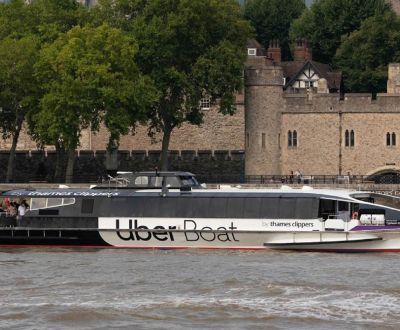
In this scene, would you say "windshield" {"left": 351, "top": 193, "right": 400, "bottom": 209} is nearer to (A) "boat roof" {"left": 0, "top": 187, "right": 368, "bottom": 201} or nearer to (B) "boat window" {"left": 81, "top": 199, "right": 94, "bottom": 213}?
(A) "boat roof" {"left": 0, "top": 187, "right": 368, "bottom": 201}

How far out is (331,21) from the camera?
5443 inches

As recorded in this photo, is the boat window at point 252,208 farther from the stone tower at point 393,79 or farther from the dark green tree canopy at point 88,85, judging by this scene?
the stone tower at point 393,79

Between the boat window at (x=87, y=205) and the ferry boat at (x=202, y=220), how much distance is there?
0.04 metres

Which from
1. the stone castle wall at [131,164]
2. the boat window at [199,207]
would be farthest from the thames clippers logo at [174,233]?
the stone castle wall at [131,164]

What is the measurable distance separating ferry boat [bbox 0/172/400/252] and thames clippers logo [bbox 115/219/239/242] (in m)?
0.04

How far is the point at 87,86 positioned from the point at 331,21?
49319 mm

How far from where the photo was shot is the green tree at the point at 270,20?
150m

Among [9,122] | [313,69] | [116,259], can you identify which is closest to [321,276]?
[116,259]

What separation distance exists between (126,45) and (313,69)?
1593 inches

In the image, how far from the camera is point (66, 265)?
5794 cm

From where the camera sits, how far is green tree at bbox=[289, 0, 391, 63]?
138 m

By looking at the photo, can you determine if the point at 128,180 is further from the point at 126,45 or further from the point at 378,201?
the point at 126,45

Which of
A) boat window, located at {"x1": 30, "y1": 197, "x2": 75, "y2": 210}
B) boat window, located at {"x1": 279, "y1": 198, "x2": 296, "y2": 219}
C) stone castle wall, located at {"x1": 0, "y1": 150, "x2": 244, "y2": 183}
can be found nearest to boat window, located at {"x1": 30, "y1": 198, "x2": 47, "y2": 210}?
boat window, located at {"x1": 30, "y1": 197, "x2": 75, "y2": 210}

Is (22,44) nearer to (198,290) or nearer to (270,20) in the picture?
(198,290)
